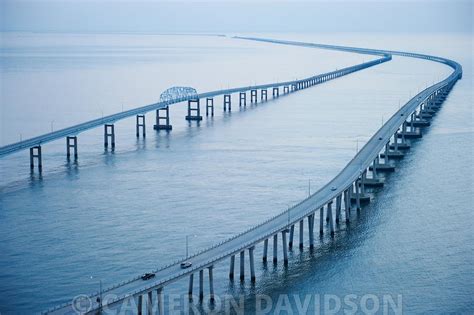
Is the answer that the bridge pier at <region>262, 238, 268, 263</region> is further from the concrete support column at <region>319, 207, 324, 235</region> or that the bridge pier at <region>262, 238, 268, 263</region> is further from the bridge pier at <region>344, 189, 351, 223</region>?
the bridge pier at <region>344, 189, 351, 223</region>

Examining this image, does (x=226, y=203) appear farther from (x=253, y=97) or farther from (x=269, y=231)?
(x=253, y=97)

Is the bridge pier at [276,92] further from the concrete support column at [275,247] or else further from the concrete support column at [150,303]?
the concrete support column at [150,303]

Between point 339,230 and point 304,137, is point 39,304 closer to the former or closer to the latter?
point 339,230

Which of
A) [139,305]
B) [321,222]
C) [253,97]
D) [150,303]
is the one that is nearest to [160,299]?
[150,303]

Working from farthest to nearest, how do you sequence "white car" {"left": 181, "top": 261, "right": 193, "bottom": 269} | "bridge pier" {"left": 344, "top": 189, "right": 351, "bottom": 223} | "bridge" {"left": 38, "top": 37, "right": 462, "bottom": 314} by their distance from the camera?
"bridge pier" {"left": 344, "top": 189, "right": 351, "bottom": 223}
"white car" {"left": 181, "top": 261, "right": 193, "bottom": 269}
"bridge" {"left": 38, "top": 37, "right": 462, "bottom": 314}

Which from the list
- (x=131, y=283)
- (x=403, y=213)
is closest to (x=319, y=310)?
(x=131, y=283)

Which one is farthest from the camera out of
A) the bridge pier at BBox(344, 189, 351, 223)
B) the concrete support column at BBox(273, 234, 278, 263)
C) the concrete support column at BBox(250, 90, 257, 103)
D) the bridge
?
the concrete support column at BBox(250, 90, 257, 103)

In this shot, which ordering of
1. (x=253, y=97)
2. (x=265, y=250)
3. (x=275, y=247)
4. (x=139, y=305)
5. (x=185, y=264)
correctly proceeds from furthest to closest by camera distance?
(x=253, y=97) < (x=275, y=247) < (x=265, y=250) < (x=185, y=264) < (x=139, y=305)

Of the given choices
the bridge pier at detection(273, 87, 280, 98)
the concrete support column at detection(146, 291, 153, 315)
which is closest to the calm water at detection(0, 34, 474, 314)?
the concrete support column at detection(146, 291, 153, 315)
